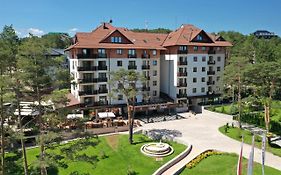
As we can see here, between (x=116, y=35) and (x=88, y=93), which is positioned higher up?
(x=116, y=35)

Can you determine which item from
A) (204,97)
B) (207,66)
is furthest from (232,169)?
(207,66)

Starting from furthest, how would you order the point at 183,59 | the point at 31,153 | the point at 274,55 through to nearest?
the point at 274,55 < the point at 183,59 < the point at 31,153

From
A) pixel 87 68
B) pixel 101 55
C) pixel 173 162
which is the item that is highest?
pixel 101 55

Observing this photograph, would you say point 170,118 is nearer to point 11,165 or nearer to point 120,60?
point 120,60

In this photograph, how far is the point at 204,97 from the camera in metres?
50.8

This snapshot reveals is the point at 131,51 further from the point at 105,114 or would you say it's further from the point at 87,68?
the point at 105,114

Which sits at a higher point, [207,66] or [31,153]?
[207,66]

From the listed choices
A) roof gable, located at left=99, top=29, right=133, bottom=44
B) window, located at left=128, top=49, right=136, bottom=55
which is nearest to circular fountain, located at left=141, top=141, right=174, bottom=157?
window, located at left=128, top=49, right=136, bottom=55

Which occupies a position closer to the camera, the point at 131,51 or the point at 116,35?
the point at 116,35

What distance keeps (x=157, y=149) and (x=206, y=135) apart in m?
9.66

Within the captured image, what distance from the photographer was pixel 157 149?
30266mm

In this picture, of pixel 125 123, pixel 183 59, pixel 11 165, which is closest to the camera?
pixel 11 165

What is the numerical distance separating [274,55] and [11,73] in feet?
212

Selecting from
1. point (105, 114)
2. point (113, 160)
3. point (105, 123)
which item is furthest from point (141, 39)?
point (113, 160)
